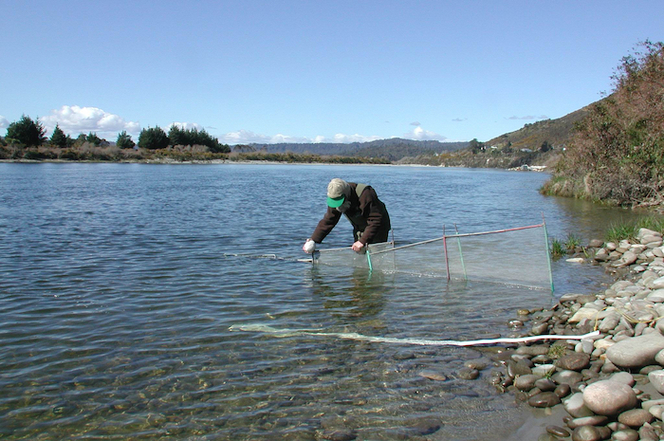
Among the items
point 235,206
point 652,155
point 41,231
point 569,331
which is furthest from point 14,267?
point 652,155

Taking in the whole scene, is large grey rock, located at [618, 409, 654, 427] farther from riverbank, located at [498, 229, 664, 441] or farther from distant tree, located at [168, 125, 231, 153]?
distant tree, located at [168, 125, 231, 153]

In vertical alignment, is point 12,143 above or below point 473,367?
above

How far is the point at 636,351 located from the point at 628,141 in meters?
24.3

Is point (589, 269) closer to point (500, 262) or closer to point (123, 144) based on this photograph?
point (500, 262)

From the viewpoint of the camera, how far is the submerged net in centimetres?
1066

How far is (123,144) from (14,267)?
421 ft

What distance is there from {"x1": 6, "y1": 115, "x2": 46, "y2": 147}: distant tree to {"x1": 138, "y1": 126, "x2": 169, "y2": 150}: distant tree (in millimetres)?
30055

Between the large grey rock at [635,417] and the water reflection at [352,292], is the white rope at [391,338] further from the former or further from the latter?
the large grey rock at [635,417]

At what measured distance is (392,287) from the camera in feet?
36.7

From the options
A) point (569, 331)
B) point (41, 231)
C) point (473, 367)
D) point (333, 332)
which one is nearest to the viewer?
point (473, 367)

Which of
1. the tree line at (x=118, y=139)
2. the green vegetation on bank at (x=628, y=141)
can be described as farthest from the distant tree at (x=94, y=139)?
the green vegetation on bank at (x=628, y=141)

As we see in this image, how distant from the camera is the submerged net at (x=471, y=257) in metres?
10.7

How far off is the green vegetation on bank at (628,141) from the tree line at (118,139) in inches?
4095

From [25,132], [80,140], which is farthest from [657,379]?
[80,140]
